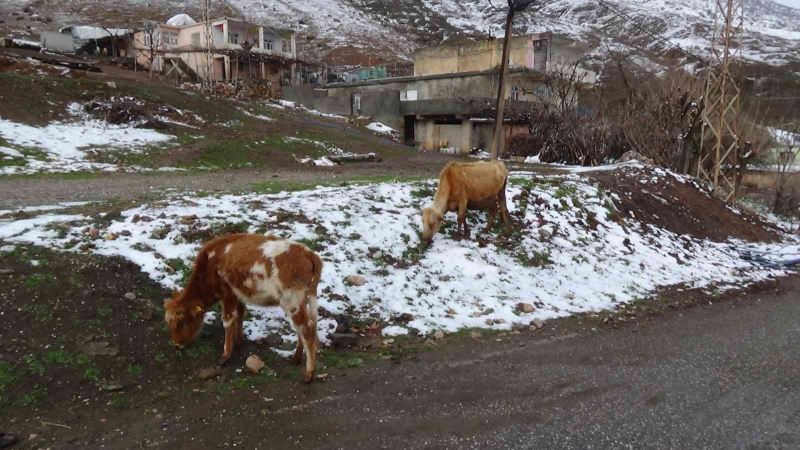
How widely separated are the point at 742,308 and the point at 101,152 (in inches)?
713

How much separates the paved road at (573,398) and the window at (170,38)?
62.6 m

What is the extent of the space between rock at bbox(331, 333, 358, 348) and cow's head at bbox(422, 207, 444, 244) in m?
3.18

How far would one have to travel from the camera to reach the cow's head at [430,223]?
31.0 ft

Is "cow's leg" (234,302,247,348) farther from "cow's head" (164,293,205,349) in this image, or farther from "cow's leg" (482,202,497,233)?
"cow's leg" (482,202,497,233)

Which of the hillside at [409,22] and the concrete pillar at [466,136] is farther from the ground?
the hillside at [409,22]

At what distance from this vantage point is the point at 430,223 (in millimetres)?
9445

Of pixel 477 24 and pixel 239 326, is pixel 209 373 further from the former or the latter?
pixel 477 24

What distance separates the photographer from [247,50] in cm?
5216

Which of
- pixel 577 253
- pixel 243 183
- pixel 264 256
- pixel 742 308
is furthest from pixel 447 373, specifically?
pixel 243 183

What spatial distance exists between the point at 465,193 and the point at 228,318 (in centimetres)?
546

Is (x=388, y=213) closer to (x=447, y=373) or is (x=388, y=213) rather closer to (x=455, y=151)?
(x=447, y=373)

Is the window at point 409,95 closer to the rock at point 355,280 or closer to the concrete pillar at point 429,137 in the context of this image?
the concrete pillar at point 429,137

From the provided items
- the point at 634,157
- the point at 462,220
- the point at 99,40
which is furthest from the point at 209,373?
the point at 99,40

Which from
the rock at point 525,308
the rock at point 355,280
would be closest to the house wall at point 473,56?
the rock at point 525,308
